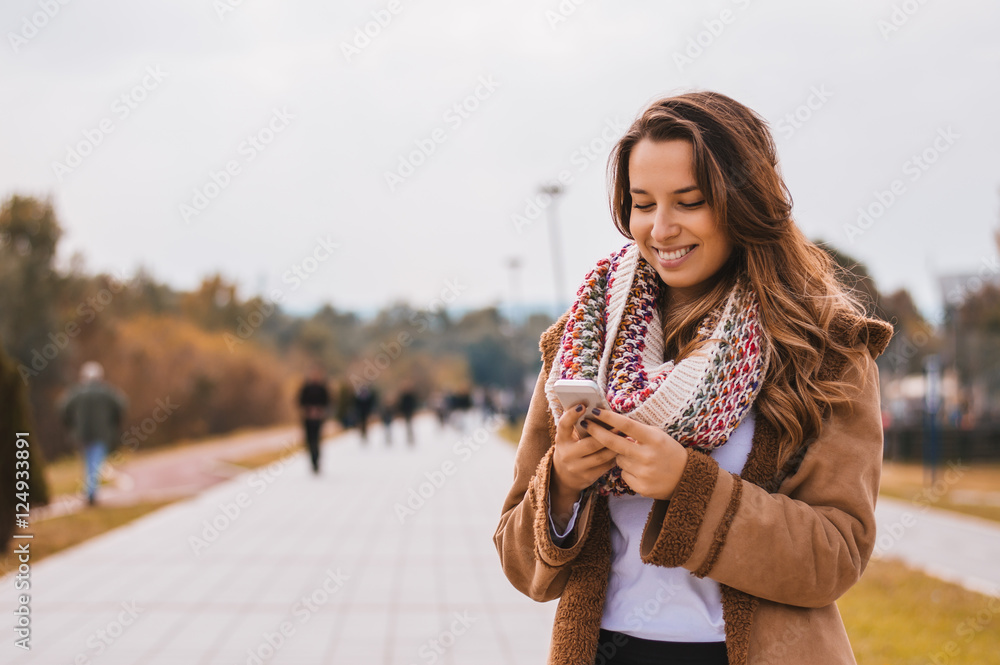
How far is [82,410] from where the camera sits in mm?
11016

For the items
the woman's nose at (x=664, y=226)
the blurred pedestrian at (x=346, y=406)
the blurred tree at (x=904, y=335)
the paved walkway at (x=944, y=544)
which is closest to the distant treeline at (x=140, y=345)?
the blurred pedestrian at (x=346, y=406)

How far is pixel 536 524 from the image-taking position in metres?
1.61

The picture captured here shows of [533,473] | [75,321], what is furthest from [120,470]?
[533,473]

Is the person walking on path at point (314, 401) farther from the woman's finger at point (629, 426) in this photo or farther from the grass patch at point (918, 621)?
the woman's finger at point (629, 426)

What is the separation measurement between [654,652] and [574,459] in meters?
0.40

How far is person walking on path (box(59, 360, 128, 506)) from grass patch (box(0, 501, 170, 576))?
1.83ft

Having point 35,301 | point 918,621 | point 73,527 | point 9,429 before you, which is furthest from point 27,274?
point 918,621

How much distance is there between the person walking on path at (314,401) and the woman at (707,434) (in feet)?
41.8

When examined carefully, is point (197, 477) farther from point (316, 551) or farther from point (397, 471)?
point (316, 551)

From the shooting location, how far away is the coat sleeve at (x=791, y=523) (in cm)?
142

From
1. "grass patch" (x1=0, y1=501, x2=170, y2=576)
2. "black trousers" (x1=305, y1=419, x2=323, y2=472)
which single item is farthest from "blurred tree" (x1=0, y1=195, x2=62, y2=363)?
"grass patch" (x1=0, y1=501, x2=170, y2=576)

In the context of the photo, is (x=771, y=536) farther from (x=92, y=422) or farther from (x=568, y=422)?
(x=92, y=422)

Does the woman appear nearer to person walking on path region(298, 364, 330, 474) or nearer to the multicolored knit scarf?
the multicolored knit scarf

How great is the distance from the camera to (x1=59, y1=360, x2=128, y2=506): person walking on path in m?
11.0
